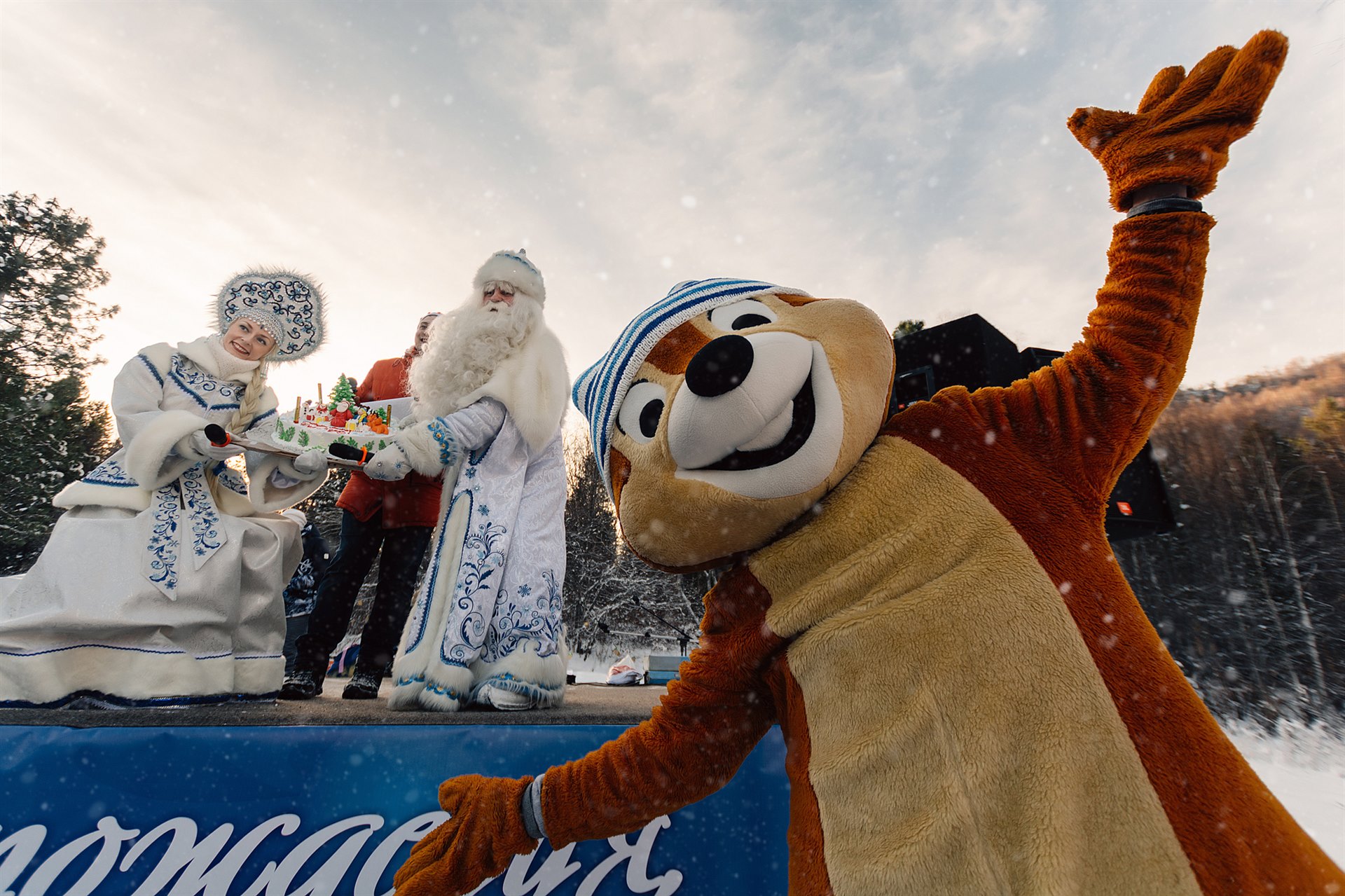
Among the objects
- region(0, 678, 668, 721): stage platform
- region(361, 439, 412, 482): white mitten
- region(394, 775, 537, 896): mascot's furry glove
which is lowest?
region(0, 678, 668, 721): stage platform

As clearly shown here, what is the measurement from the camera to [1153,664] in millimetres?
750

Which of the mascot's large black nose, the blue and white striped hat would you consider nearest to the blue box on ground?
the blue and white striped hat

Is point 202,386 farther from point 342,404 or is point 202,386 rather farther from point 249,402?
point 342,404

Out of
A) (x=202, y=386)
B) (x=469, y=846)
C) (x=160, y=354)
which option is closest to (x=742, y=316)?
(x=469, y=846)

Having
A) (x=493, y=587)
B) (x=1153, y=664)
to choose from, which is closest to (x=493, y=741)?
(x=493, y=587)

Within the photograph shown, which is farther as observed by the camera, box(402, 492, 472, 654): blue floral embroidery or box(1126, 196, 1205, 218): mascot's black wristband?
box(402, 492, 472, 654): blue floral embroidery

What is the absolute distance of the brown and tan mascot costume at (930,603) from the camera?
0.69 m

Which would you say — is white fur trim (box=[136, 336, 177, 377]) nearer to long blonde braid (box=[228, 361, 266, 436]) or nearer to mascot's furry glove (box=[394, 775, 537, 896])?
long blonde braid (box=[228, 361, 266, 436])

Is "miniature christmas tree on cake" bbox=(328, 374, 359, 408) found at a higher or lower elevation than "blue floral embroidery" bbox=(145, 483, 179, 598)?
higher

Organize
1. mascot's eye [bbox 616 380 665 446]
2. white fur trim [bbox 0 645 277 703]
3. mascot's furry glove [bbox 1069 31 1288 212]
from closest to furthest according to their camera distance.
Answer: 1. mascot's furry glove [bbox 1069 31 1288 212]
2. mascot's eye [bbox 616 380 665 446]
3. white fur trim [bbox 0 645 277 703]

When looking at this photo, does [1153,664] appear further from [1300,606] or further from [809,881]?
[1300,606]

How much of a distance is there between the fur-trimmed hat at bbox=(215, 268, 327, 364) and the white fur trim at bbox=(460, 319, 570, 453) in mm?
865

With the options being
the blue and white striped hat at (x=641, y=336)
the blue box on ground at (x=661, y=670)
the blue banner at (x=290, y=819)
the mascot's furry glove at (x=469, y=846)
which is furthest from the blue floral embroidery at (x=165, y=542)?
the blue box on ground at (x=661, y=670)

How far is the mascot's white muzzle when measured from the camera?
2.79 ft
